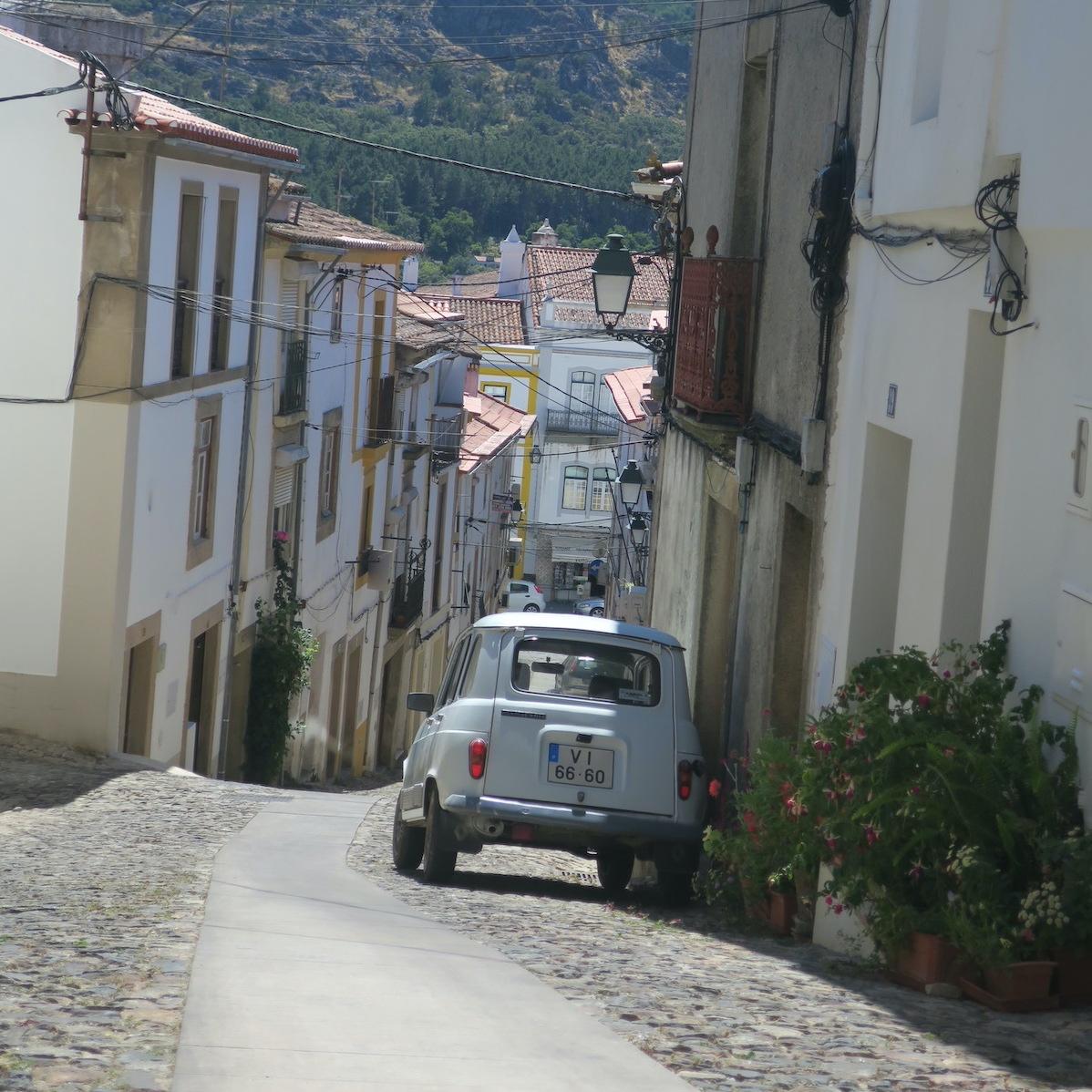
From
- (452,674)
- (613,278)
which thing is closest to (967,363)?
(452,674)

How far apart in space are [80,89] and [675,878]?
34.1 feet

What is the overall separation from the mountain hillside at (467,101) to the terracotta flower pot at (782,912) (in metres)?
56.7

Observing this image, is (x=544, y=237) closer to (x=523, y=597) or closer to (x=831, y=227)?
(x=523, y=597)

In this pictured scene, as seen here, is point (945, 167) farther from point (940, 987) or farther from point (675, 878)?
point (675, 878)

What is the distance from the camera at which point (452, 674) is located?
10969mm

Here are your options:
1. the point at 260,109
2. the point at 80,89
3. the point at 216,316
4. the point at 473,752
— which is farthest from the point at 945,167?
the point at 260,109

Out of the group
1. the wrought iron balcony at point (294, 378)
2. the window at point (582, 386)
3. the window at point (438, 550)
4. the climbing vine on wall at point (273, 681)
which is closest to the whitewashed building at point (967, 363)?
the climbing vine on wall at point (273, 681)

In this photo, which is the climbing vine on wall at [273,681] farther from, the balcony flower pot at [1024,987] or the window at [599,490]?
the window at [599,490]

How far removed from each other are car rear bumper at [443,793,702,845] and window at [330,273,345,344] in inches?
642

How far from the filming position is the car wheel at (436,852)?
9.89 meters

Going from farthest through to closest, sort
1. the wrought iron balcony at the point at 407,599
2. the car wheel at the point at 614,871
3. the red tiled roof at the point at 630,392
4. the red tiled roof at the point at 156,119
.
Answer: the wrought iron balcony at the point at 407,599 → the red tiled roof at the point at 630,392 → the red tiled roof at the point at 156,119 → the car wheel at the point at 614,871

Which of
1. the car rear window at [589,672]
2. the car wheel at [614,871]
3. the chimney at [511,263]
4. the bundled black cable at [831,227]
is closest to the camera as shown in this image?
the bundled black cable at [831,227]

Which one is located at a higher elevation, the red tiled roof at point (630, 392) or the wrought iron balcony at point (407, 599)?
the red tiled roof at point (630, 392)

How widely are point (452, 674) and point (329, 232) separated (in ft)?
46.0
